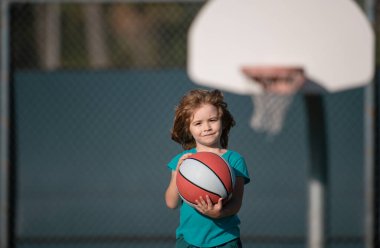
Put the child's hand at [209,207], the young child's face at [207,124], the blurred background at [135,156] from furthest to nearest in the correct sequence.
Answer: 1. the blurred background at [135,156]
2. the young child's face at [207,124]
3. the child's hand at [209,207]

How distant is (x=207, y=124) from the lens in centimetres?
302

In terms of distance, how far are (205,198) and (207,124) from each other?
31 cm

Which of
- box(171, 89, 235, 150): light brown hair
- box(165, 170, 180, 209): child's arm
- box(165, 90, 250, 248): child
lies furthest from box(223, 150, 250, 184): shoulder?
box(165, 170, 180, 209): child's arm

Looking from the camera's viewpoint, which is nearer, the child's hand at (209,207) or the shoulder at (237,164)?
the child's hand at (209,207)

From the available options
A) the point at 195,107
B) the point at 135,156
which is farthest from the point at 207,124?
the point at 135,156

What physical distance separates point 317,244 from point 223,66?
4.72 ft

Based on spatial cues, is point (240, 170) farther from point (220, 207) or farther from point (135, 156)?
point (135, 156)

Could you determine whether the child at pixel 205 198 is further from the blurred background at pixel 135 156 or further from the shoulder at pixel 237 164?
the blurred background at pixel 135 156

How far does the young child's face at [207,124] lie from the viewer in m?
3.02

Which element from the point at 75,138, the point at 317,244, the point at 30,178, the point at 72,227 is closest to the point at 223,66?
the point at 317,244

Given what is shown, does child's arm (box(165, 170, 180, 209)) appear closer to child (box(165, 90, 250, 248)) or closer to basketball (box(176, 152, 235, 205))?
child (box(165, 90, 250, 248))

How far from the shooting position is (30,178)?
37.0ft

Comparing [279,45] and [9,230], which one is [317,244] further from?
[9,230]

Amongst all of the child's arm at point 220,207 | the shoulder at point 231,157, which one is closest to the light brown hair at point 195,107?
the shoulder at point 231,157
